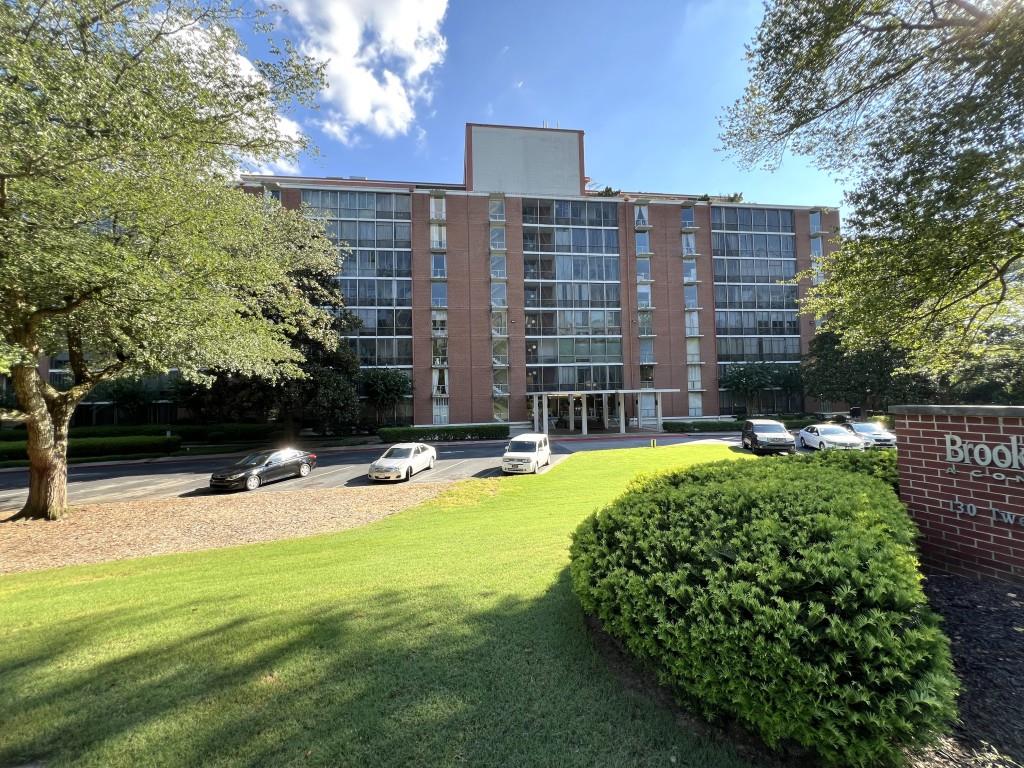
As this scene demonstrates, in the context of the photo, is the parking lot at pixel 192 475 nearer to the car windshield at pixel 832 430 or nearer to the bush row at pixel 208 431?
the bush row at pixel 208 431

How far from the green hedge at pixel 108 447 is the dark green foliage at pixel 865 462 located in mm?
32836

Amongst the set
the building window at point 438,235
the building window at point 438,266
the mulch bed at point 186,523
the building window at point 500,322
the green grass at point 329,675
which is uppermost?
the building window at point 438,235

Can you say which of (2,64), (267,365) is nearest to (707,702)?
(2,64)

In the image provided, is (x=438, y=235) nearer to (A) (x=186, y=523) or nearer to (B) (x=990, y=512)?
(A) (x=186, y=523)

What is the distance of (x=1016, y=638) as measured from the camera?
3035 mm

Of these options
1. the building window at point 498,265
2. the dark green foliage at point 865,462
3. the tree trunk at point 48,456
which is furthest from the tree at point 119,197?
the building window at point 498,265

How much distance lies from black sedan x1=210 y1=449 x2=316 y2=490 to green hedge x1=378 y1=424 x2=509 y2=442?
39.8 ft

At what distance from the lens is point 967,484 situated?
4.04m

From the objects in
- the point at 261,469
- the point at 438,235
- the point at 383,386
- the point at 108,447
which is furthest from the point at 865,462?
the point at 438,235

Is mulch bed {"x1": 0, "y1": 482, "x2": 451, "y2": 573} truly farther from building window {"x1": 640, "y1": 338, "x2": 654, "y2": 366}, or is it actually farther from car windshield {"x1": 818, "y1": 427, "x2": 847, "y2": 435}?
building window {"x1": 640, "y1": 338, "x2": 654, "y2": 366}

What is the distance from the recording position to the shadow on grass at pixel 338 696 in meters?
2.31

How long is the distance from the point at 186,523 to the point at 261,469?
5.46m

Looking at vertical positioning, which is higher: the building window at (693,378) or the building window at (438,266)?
the building window at (438,266)

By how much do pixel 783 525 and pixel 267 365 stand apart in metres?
13.6
